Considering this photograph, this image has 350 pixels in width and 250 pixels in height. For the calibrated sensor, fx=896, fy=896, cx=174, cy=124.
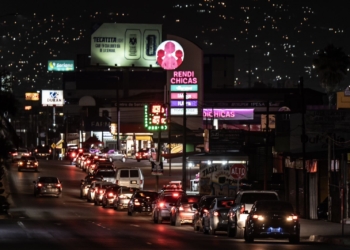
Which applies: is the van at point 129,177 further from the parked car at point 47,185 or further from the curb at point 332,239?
the curb at point 332,239

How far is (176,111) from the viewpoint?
102 m

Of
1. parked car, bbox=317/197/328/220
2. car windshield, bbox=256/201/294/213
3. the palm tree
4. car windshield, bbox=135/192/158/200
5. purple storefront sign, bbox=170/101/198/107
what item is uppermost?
the palm tree

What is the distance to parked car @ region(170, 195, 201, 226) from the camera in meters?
41.4

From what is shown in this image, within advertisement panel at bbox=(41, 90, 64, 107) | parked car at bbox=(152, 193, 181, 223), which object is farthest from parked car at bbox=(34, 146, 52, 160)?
parked car at bbox=(152, 193, 181, 223)

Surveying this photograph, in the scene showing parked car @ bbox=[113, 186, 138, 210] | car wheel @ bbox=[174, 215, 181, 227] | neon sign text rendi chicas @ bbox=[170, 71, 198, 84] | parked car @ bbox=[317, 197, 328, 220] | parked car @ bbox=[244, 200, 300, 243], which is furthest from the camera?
neon sign text rendi chicas @ bbox=[170, 71, 198, 84]

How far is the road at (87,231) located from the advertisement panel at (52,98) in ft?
364

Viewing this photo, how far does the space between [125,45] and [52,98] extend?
6796 cm

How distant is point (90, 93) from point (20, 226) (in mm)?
144346

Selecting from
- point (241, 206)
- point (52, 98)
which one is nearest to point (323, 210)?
point (241, 206)

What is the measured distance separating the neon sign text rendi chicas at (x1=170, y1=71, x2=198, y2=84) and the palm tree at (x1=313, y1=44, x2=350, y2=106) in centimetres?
2684

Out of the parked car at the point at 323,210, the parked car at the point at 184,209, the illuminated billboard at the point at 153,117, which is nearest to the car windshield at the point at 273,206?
the parked car at the point at 184,209

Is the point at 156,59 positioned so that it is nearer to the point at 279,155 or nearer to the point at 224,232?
the point at 279,155

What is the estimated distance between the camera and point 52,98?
178750 mm

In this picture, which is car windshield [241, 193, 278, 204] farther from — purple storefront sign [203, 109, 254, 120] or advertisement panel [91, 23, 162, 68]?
purple storefront sign [203, 109, 254, 120]
